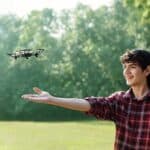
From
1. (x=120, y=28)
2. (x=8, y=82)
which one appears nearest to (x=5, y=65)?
(x=8, y=82)

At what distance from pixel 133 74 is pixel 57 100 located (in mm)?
340

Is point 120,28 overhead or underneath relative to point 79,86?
overhead

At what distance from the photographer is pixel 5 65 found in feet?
82.5

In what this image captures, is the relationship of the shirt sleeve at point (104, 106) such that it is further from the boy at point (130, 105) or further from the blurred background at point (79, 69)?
the blurred background at point (79, 69)

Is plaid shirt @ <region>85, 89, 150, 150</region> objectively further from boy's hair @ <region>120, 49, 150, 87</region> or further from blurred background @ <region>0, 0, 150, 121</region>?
blurred background @ <region>0, 0, 150, 121</region>

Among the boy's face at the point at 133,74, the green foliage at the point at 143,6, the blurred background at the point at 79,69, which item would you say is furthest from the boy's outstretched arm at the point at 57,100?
the blurred background at the point at 79,69

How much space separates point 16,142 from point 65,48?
1540 cm

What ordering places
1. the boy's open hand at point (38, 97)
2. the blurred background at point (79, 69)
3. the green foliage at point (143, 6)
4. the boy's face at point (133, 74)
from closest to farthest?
the boy's open hand at point (38, 97)
the boy's face at point (133, 74)
the green foliage at point (143, 6)
the blurred background at point (79, 69)

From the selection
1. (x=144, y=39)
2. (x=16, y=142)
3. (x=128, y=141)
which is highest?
(x=144, y=39)

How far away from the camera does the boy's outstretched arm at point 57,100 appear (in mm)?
2500

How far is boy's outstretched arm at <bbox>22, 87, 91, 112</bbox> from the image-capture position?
8.20ft

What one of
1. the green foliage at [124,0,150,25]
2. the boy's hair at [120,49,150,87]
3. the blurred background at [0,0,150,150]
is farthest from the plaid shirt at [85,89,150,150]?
the blurred background at [0,0,150,150]

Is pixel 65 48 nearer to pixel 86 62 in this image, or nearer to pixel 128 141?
pixel 86 62

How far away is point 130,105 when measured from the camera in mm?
2619
